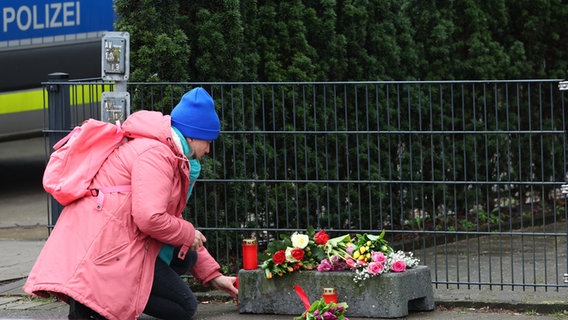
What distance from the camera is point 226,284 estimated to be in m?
7.00

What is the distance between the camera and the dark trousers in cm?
636

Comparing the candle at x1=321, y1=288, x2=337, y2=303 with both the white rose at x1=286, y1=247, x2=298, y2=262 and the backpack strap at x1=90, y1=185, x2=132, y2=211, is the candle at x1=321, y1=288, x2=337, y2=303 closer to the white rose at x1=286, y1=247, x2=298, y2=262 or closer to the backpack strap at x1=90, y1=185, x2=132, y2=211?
the white rose at x1=286, y1=247, x2=298, y2=262

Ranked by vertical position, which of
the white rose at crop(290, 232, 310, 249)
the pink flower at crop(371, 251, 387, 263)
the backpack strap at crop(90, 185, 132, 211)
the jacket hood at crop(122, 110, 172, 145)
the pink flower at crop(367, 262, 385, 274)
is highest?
the jacket hood at crop(122, 110, 172, 145)

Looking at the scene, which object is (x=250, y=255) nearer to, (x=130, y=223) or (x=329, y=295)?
(x=329, y=295)

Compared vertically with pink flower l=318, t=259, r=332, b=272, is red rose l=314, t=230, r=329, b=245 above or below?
above

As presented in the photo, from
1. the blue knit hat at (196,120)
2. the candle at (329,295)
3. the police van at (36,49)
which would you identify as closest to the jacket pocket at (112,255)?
the blue knit hat at (196,120)

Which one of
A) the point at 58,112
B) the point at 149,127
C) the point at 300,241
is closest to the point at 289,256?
the point at 300,241

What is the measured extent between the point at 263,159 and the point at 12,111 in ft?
15.5

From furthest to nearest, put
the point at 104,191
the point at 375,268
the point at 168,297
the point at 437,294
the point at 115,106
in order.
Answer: the point at 437,294 < the point at 115,106 < the point at 375,268 < the point at 168,297 < the point at 104,191

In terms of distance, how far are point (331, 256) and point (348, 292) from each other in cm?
24

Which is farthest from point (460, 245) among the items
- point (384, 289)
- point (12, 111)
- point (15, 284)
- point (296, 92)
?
point (12, 111)

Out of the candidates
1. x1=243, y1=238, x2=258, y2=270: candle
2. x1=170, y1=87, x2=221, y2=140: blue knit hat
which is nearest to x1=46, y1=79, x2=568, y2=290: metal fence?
x1=243, y1=238, x2=258, y2=270: candle

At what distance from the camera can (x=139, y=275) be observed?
6.02 meters

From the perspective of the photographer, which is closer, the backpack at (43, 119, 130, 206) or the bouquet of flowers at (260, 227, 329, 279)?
the backpack at (43, 119, 130, 206)
